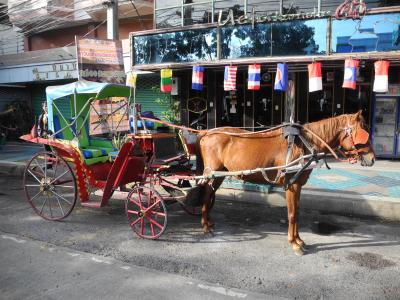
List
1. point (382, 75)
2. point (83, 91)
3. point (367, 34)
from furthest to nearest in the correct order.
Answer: point (367, 34), point (382, 75), point (83, 91)

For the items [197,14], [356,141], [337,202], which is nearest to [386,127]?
[337,202]

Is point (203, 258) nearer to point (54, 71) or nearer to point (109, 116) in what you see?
point (109, 116)

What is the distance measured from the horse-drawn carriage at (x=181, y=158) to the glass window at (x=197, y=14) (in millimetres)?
7988

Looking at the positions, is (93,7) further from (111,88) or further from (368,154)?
(368,154)

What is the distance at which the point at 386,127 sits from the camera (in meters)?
12.9

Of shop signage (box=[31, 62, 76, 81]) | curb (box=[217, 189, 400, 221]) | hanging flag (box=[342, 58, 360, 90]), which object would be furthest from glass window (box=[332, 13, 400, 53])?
shop signage (box=[31, 62, 76, 81])

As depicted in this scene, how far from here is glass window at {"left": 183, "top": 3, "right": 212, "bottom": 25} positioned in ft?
45.9

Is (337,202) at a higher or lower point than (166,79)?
lower

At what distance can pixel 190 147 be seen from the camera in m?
6.30

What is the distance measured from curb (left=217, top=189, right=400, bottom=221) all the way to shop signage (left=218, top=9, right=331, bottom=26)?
19.3 feet

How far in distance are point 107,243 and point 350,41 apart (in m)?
8.90

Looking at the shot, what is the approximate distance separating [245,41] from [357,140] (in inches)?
319

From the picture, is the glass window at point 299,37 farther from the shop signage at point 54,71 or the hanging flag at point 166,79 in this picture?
the shop signage at point 54,71

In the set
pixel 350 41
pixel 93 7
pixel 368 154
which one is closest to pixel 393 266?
Answer: pixel 368 154
